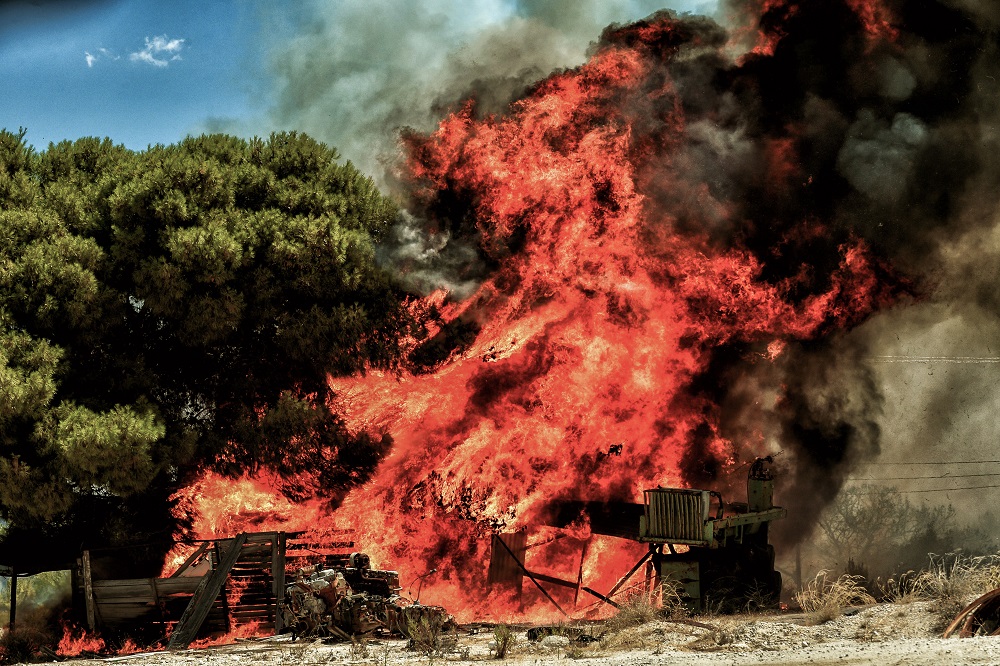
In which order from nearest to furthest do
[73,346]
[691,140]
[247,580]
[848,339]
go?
[247,580] < [73,346] < [691,140] < [848,339]

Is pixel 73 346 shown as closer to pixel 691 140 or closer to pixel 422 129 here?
pixel 422 129

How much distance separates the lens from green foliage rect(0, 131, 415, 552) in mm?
22078

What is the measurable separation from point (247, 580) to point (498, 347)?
8303 millimetres

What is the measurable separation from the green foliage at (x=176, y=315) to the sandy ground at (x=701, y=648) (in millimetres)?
5186

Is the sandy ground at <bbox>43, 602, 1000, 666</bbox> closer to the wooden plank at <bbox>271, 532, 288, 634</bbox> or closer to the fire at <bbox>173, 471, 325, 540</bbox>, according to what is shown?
the wooden plank at <bbox>271, 532, 288, 634</bbox>

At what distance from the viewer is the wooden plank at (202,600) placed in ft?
64.2

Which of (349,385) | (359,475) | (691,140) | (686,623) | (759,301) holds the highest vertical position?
(691,140)

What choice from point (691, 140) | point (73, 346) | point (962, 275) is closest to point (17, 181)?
point (73, 346)

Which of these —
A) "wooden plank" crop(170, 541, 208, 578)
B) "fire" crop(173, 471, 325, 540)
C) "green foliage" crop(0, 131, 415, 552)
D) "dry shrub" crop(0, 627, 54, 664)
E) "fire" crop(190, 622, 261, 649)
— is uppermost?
"green foliage" crop(0, 131, 415, 552)

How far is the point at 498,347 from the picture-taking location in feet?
85.9

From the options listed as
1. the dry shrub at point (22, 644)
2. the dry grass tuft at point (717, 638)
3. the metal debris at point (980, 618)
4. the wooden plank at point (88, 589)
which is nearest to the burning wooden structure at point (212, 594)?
the wooden plank at point (88, 589)

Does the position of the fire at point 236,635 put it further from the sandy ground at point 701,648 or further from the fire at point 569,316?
the fire at point 569,316

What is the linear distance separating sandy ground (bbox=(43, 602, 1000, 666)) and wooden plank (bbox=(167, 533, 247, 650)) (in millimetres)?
752

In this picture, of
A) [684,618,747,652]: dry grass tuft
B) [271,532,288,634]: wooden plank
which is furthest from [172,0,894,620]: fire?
[684,618,747,652]: dry grass tuft
